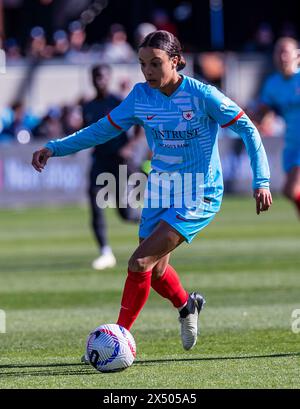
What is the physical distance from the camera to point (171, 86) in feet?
26.6

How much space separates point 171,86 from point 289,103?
7033 mm

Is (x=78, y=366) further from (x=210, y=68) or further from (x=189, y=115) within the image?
(x=210, y=68)

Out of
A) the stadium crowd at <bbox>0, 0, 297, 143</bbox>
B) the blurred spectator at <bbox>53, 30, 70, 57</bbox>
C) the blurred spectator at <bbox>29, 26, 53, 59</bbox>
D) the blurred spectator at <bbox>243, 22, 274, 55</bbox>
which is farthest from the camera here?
the blurred spectator at <bbox>243, 22, 274, 55</bbox>

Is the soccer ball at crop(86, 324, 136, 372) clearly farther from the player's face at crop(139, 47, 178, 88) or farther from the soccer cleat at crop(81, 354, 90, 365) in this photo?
the player's face at crop(139, 47, 178, 88)

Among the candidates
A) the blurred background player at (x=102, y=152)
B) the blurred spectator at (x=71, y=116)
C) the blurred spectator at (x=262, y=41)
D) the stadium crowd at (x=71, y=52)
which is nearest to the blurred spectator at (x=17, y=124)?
the stadium crowd at (x=71, y=52)

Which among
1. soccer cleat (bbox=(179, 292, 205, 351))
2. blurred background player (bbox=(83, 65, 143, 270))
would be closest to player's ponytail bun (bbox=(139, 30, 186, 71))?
soccer cleat (bbox=(179, 292, 205, 351))

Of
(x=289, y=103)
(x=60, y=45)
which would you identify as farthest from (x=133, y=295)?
(x=60, y=45)

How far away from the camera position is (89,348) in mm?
7691

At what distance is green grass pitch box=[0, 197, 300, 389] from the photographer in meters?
7.46

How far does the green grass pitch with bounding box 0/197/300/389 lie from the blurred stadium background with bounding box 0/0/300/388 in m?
0.02

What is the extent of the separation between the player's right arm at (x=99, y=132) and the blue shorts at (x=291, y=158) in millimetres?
6748

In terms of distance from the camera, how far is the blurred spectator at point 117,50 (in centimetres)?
2939

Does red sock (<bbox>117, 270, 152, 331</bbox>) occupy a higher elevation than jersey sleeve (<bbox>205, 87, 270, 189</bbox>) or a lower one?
lower

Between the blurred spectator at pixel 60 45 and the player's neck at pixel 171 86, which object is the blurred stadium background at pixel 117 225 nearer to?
the blurred spectator at pixel 60 45
